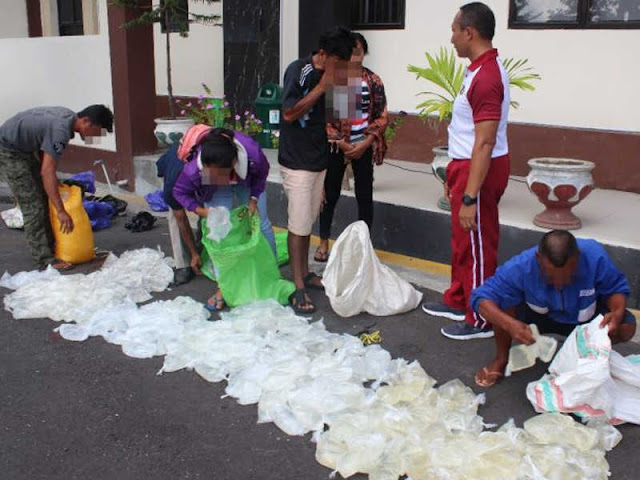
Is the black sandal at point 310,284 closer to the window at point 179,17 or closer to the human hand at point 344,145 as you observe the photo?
the human hand at point 344,145

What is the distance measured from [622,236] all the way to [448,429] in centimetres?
240

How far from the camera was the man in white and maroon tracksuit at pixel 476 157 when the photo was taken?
3764mm

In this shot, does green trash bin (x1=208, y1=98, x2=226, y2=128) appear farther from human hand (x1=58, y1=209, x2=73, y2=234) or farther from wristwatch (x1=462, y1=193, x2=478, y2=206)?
wristwatch (x1=462, y1=193, x2=478, y2=206)

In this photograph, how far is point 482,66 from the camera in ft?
Answer: 12.4

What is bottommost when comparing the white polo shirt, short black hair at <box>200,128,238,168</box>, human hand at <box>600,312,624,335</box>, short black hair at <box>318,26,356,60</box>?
human hand at <box>600,312,624,335</box>

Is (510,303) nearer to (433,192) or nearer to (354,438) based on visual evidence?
(354,438)

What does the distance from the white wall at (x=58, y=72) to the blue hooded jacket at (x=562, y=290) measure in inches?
238

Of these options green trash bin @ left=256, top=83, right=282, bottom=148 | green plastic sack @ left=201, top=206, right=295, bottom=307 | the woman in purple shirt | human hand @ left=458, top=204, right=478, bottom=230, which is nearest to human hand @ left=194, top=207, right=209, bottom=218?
the woman in purple shirt

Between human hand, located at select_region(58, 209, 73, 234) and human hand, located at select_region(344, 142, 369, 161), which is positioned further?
human hand, located at select_region(58, 209, 73, 234)

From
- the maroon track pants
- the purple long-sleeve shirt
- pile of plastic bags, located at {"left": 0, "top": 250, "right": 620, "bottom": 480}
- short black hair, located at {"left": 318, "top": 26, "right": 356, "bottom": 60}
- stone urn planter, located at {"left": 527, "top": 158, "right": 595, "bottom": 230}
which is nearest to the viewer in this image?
pile of plastic bags, located at {"left": 0, "top": 250, "right": 620, "bottom": 480}

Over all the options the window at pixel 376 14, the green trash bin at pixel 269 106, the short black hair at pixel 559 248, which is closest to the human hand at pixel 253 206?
the short black hair at pixel 559 248

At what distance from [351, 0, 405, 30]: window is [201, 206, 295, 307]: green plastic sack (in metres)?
4.03

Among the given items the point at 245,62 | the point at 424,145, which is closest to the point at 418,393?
the point at 424,145

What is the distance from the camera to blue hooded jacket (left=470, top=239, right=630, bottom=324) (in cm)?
335
